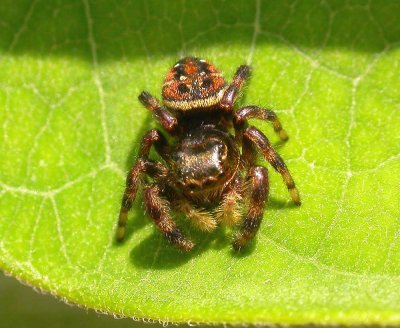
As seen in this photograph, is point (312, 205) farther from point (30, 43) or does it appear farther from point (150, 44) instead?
point (30, 43)

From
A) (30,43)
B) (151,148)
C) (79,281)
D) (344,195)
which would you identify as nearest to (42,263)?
(79,281)

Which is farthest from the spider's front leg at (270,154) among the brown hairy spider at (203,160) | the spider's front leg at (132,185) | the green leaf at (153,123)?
the spider's front leg at (132,185)

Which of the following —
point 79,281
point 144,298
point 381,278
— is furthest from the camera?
point 79,281

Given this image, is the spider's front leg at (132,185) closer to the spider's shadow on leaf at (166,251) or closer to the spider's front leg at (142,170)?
the spider's front leg at (142,170)

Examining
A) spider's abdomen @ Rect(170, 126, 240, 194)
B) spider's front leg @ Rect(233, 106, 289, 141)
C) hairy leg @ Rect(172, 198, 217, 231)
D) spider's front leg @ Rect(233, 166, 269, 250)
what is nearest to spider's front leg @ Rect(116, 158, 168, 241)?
spider's abdomen @ Rect(170, 126, 240, 194)

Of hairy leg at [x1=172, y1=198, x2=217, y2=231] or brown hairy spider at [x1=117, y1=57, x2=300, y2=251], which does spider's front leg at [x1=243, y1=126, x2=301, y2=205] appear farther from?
hairy leg at [x1=172, y1=198, x2=217, y2=231]

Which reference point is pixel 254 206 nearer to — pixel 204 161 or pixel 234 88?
Result: pixel 204 161

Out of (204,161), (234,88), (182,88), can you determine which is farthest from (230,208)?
(182,88)
